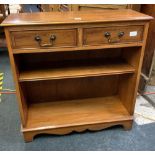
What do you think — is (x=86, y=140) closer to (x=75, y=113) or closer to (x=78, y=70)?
(x=75, y=113)

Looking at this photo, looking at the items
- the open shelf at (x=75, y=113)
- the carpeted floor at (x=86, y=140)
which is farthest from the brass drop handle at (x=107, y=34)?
the carpeted floor at (x=86, y=140)

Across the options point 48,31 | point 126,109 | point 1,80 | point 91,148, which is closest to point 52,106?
point 91,148

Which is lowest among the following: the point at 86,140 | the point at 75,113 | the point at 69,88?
the point at 86,140

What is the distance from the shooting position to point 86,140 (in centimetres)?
145

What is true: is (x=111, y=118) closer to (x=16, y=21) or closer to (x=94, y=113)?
(x=94, y=113)

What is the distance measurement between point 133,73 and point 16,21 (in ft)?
2.83

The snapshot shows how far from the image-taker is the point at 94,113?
1551 millimetres

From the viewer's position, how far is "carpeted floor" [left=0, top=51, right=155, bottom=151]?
1.39 meters

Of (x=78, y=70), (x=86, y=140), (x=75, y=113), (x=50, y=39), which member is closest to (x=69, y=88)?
(x=75, y=113)

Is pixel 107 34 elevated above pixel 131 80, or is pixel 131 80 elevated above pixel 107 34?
pixel 107 34

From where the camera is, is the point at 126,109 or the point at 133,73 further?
the point at 126,109

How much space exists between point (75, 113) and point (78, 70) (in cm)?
40

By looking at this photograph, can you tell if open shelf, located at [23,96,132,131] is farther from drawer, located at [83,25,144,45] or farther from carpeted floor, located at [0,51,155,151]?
drawer, located at [83,25,144,45]

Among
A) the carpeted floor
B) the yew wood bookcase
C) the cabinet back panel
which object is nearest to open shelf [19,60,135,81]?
the yew wood bookcase
